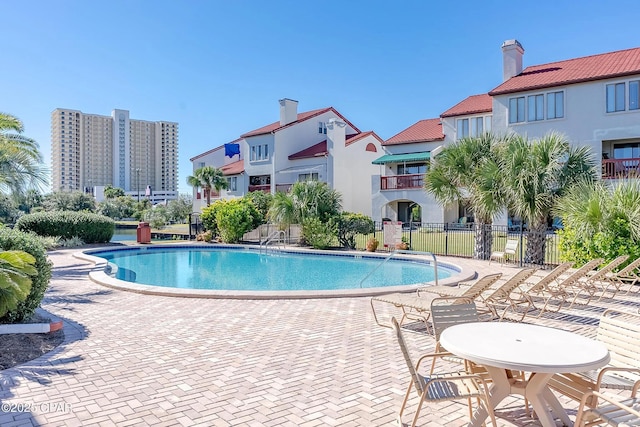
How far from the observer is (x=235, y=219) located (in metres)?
26.2

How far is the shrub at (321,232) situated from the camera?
22.8 meters

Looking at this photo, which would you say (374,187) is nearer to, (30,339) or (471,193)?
(471,193)

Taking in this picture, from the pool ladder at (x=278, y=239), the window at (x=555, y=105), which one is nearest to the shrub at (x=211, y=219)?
the pool ladder at (x=278, y=239)

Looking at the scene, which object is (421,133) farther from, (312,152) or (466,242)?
(466,242)

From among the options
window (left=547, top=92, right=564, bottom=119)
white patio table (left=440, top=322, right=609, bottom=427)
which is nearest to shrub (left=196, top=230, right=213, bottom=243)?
window (left=547, top=92, right=564, bottom=119)

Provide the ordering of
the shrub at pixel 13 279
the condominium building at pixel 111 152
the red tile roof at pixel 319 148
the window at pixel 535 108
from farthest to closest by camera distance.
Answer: the condominium building at pixel 111 152
the red tile roof at pixel 319 148
the window at pixel 535 108
the shrub at pixel 13 279

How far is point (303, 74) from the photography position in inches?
1239

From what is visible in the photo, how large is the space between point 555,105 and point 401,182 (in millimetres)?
10825

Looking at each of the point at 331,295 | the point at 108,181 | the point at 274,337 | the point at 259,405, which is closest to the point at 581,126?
the point at 331,295

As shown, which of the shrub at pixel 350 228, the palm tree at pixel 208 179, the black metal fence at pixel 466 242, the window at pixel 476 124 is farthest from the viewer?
the palm tree at pixel 208 179

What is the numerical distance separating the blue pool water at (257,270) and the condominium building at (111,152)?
91.5 m

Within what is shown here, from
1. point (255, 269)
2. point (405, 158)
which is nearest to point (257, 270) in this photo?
point (255, 269)

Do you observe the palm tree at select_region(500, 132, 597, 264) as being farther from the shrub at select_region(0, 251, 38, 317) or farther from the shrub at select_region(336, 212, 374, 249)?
the shrub at select_region(0, 251, 38, 317)

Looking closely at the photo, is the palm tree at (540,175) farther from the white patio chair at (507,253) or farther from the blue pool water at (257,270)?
the blue pool water at (257,270)
